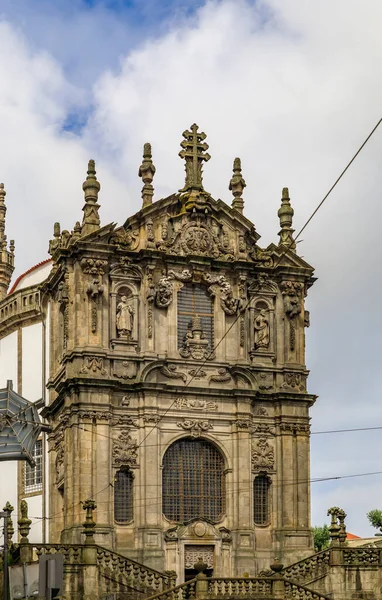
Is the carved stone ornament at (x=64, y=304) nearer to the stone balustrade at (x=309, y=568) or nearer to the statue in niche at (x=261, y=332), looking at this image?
the statue in niche at (x=261, y=332)

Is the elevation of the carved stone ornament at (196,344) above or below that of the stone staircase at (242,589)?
above

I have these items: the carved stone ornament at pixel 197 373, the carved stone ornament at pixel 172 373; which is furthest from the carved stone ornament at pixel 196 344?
the carved stone ornament at pixel 172 373

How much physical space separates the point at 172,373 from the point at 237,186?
28.1 ft

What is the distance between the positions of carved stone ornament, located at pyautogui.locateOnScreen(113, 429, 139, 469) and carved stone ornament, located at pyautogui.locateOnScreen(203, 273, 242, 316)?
638 centimetres

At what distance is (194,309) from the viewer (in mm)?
47781

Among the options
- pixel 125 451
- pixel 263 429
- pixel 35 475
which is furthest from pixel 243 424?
pixel 35 475

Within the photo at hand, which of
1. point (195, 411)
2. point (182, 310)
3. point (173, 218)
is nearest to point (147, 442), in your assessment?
point (195, 411)

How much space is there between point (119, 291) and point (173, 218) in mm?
3695

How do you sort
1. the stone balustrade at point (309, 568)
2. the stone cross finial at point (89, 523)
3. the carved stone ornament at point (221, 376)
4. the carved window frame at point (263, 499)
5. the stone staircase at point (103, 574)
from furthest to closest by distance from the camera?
the carved stone ornament at point (221, 376) → the carved window frame at point (263, 499) → the stone balustrade at point (309, 568) → the stone cross finial at point (89, 523) → the stone staircase at point (103, 574)

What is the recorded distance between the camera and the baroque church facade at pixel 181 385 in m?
45.0

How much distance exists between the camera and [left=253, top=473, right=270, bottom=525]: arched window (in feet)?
154

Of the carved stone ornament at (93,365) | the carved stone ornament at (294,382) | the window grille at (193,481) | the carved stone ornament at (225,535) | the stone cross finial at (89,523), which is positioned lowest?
the carved stone ornament at (225,535)

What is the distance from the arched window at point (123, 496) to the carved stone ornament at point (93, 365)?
377cm

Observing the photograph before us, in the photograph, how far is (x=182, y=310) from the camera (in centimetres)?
4756
